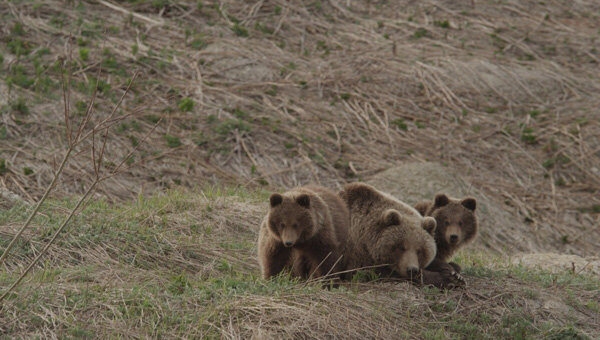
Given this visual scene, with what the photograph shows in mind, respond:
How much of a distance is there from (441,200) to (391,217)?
0.88 m

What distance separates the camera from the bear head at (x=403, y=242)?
6.36 meters

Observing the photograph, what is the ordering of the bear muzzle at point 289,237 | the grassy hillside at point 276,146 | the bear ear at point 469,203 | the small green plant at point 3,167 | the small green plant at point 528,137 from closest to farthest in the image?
the grassy hillside at point 276,146
the bear muzzle at point 289,237
the bear ear at point 469,203
the small green plant at point 3,167
the small green plant at point 528,137

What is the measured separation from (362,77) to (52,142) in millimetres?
7351

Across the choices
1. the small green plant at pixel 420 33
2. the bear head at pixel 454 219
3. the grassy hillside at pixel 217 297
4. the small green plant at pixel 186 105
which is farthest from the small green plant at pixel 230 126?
the bear head at pixel 454 219

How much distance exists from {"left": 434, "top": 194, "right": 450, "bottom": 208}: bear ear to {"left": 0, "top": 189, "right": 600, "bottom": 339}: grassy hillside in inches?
28.4

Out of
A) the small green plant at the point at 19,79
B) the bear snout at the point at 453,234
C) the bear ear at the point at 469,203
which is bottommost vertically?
the small green plant at the point at 19,79

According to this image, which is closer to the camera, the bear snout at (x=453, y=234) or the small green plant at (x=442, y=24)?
the bear snout at (x=453, y=234)

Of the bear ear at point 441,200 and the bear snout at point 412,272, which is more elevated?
the bear ear at point 441,200

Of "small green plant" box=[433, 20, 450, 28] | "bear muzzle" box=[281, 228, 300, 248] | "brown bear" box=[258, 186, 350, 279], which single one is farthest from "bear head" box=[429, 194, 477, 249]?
"small green plant" box=[433, 20, 450, 28]

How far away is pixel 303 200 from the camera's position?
19.8 ft

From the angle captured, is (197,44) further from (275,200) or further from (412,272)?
(412,272)

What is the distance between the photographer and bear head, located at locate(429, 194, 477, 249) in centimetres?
691

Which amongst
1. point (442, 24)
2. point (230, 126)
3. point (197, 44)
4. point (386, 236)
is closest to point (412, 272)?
point (386, 236)

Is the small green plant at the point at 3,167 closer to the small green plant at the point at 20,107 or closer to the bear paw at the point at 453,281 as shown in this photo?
the small green plant at the point at 20,107
